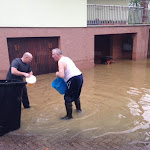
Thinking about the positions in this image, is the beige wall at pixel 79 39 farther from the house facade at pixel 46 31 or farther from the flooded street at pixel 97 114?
the flooded street at pixel 97 114

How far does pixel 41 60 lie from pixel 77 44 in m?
2.08

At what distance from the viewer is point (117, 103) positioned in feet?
17.2

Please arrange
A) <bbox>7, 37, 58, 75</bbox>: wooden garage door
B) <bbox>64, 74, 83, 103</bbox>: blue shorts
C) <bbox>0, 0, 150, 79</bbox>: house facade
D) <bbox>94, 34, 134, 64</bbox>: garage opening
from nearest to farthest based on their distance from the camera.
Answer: <bbox>64, 74, 83, 103</bbox>: blue shorts, <bbox>0, 0, 150, 79</bbox>: house facade, <bbox>7, 37, 58, 75</bbox>: wooden garage door, <bbox>94, 34, 134, 64</bbox>: garage opening

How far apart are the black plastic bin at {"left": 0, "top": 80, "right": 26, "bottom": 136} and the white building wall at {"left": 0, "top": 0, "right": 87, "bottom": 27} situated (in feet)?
14.8

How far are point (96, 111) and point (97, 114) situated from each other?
0.18m

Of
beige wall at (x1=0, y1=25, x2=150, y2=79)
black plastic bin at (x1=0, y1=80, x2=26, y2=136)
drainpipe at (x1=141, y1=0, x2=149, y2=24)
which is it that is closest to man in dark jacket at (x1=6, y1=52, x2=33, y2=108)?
black plastic bin at (x1=0, y1=80, x2=26, y2=136)

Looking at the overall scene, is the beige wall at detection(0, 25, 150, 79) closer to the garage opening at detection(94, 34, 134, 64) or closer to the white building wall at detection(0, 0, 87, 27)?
the white building wall at detection(0, 0, 87, 27)

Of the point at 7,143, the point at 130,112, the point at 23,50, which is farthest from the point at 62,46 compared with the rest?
the point at 7,143

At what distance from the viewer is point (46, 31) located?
8.34 m

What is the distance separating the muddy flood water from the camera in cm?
382

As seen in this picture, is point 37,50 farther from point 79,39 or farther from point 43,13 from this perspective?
point 79,39

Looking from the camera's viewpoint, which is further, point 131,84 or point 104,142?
point 131,84

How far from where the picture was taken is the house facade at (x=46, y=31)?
735cm

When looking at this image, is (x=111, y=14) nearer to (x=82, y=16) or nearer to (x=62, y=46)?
(x=82, y=16)
